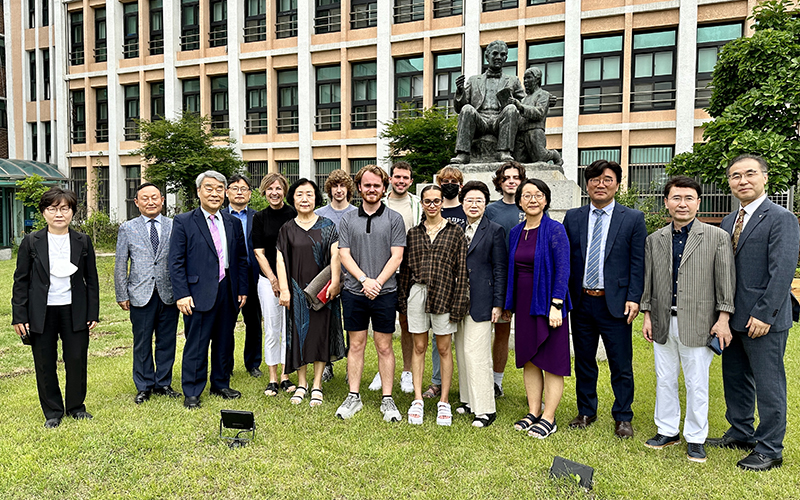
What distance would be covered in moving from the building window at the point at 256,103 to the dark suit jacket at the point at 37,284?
21.1 m

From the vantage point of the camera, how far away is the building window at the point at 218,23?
24.6 metres

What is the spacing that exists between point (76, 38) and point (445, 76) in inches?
796

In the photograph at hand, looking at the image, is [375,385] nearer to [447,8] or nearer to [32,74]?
[447,8]

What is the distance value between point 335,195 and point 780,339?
386cm

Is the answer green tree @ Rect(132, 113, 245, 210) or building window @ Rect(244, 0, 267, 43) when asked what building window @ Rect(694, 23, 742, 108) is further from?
building window @ Rect(244, 0, 267, 43)

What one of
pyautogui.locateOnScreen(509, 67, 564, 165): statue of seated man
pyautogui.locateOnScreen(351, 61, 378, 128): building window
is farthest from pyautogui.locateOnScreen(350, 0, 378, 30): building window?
pyautogui.locateOnScreen(509, 67, 564, 165): statue of seated man

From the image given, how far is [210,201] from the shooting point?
4.77 metres

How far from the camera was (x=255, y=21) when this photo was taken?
24.1 m

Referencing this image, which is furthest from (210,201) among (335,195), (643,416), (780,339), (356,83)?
(356,83)

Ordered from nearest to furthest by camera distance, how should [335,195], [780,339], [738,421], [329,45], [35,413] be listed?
[780,339], [738,421], [35,413], [335,195], [329,45]

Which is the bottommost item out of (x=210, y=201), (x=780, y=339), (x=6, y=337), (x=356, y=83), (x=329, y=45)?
(x=6, y=337)

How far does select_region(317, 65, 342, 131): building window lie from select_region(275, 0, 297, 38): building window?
2.32 metres

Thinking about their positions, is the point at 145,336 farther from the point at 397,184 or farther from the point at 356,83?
the point at 356,83

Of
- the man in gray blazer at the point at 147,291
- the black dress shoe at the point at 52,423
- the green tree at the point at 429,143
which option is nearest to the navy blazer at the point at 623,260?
the man in gray blazer at the point at 147,291
